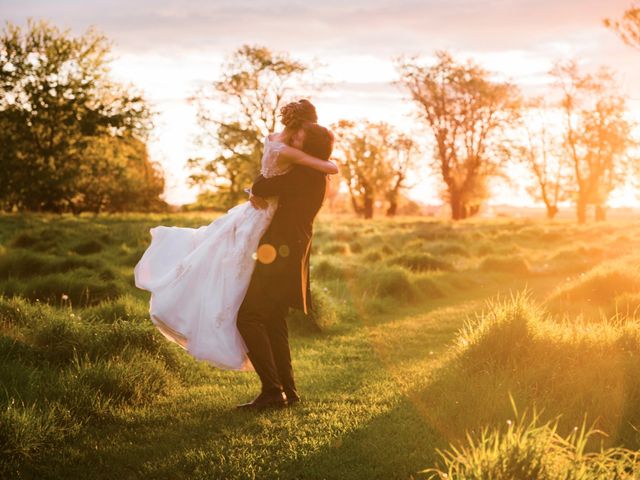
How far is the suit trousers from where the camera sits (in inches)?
195

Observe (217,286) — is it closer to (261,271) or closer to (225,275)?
(225,275)

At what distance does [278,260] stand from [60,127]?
32329 mm


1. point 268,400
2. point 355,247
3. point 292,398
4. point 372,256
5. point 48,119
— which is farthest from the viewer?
point 48,119

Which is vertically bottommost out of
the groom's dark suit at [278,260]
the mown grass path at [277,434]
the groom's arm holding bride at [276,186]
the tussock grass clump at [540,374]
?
the mown grass path at [277,434]

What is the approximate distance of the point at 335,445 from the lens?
4.39 metres

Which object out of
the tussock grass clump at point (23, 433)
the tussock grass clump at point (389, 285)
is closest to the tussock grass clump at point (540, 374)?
the tussock grass clump at point (23, 433)

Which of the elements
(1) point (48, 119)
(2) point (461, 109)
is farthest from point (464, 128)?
(1) point (48, 119)

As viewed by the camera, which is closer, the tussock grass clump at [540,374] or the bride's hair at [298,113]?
the tussock grass clump at [540,374]

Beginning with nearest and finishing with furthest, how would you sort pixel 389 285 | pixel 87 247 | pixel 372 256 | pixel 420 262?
1. pixel 389 285
2. pixel 420 262
3. pixel 87 247
4. pixel 372 256

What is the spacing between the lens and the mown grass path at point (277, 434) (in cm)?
400

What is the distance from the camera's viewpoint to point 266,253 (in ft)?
16.3

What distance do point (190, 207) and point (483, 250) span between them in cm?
4100

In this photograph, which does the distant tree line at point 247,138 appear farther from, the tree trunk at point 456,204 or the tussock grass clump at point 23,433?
the tussock grass clump at point 23,433

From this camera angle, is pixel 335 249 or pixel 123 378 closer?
pixel 123 378
